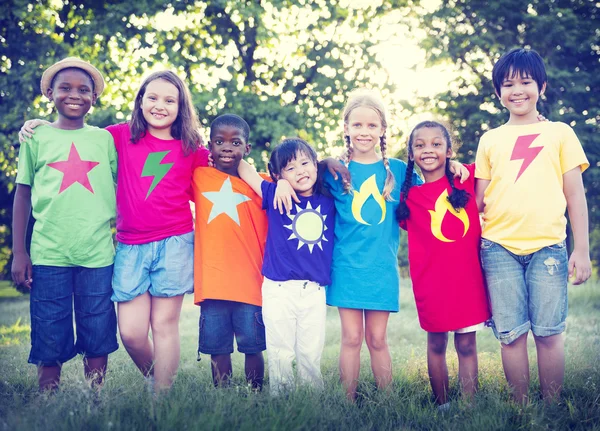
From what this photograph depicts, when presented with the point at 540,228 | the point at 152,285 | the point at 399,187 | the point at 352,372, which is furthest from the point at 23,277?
the point at 540,228

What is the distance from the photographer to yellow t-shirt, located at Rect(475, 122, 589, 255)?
3236 millimetres

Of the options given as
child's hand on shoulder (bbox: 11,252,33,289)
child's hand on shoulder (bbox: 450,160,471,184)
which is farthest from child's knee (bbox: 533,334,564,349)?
child's hand on shoulder (bbox: 11,252,33,289)

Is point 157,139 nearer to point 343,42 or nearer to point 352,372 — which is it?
point 352,372

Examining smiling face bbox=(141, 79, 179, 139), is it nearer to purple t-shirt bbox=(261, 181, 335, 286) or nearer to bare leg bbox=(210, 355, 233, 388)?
purple t-shirt bbox=(261, 181, 335, 286)

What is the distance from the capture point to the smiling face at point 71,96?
11.6 feet

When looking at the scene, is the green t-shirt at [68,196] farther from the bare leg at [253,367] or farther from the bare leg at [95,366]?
the bare leg at [253,367]

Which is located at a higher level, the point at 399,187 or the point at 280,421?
the point at 399,187

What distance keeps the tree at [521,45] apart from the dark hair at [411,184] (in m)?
8.94

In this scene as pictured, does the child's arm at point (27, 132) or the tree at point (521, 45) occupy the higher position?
the tree at point (521, 45)

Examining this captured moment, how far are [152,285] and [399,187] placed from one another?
1.80 metres

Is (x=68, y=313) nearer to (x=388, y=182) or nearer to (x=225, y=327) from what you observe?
(x=225, y=327)

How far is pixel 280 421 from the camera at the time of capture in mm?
2645

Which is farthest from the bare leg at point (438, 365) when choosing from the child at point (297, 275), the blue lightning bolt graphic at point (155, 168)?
the blue lightning bolt graphic at point (155, 168)

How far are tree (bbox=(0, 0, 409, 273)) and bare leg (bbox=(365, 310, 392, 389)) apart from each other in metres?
6.88
